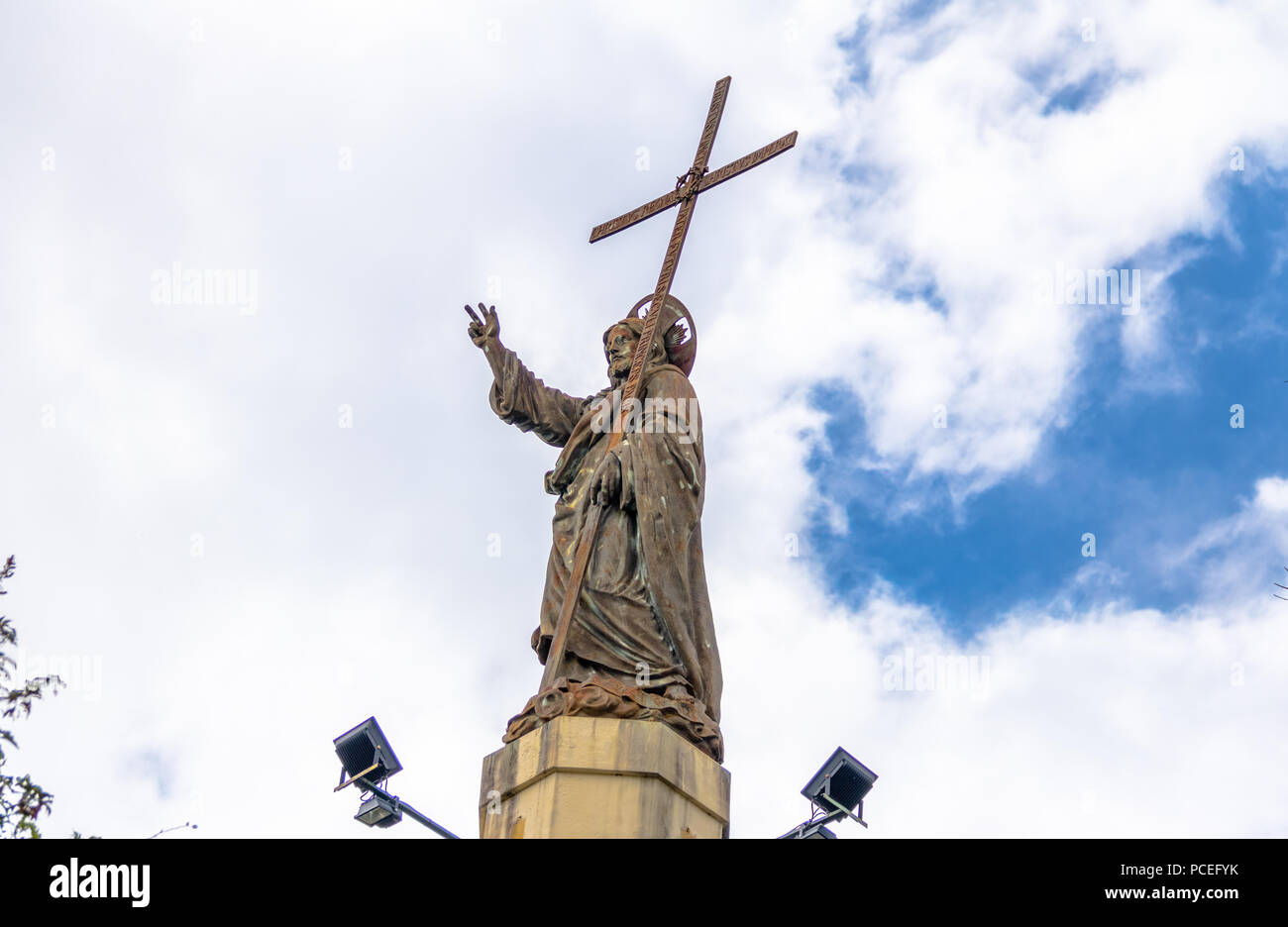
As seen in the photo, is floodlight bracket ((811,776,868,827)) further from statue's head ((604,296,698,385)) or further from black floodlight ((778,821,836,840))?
statue's head ((604,296,698,385))

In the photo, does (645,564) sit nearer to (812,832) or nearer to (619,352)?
(619,352)

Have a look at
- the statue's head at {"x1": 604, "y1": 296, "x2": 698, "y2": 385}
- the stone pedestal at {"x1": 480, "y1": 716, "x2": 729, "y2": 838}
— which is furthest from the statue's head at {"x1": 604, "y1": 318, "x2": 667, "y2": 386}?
the stone pedestal at {"x1": 480, "y1": 716, "x2": 729, "y2": 838}

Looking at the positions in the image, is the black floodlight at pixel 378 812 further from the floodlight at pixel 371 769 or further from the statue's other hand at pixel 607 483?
the statue's other hand at pixel 607 483

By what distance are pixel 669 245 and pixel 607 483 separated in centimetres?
214

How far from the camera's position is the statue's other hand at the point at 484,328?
41.5ft

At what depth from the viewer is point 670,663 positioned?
1059cm

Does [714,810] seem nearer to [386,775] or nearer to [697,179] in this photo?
[386,775]

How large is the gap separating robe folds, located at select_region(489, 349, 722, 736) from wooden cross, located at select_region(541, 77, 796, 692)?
0.29 feet

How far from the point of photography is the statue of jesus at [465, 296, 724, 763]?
10305mm

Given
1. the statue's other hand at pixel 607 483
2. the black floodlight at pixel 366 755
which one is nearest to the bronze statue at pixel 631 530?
the statue's other hand at pixel 607 483
